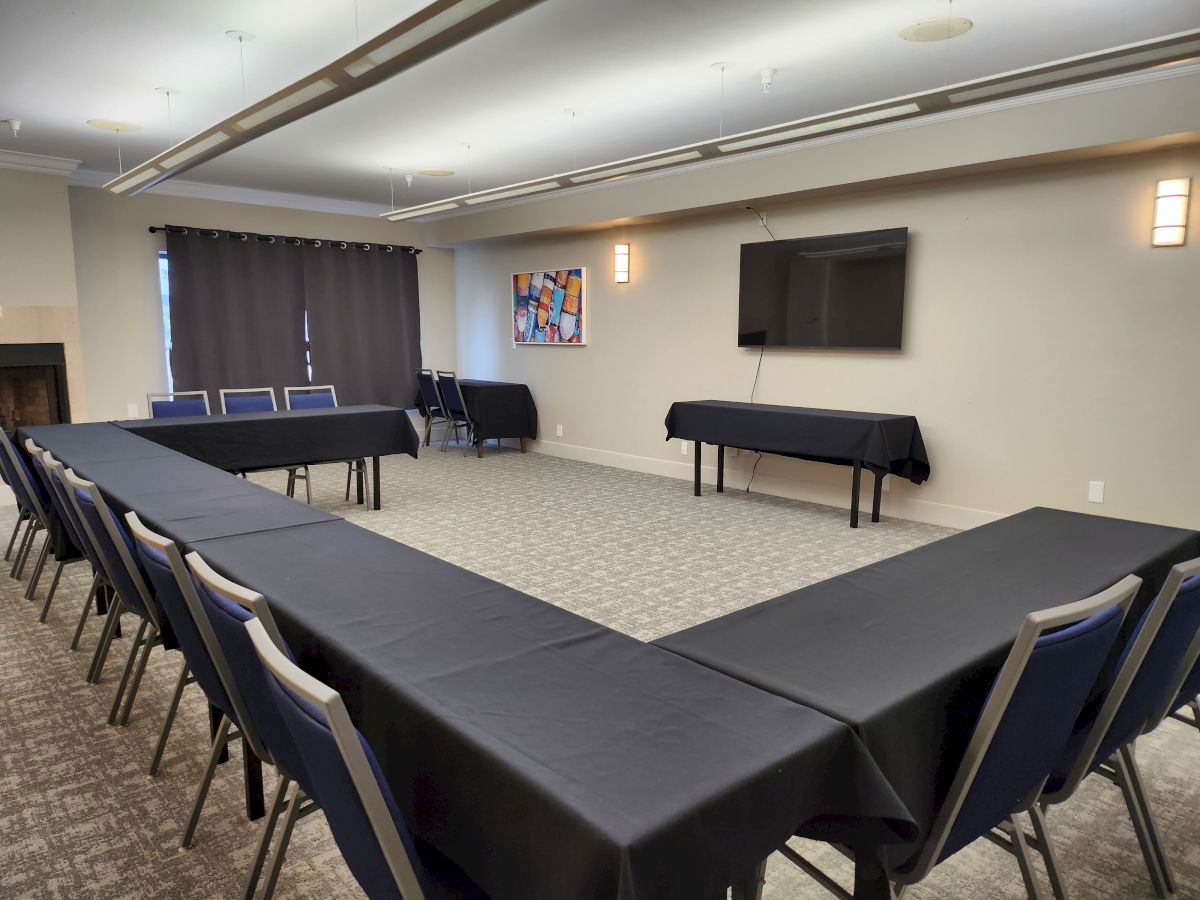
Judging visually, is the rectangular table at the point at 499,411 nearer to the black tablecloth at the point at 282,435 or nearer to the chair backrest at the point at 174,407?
Result: the black tablecloth at the point at 282,435

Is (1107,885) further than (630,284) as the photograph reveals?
No

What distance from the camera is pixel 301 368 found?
8211 millimetres

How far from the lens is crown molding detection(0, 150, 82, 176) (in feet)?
19.5

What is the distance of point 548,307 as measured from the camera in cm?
818

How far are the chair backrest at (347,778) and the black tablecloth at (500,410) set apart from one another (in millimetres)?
6851

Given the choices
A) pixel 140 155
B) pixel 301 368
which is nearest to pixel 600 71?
pixel 140 155

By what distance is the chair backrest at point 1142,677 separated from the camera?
151 centimetres

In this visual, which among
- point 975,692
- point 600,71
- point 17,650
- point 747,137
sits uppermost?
point 600,71

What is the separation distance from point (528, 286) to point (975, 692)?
7.41 metres

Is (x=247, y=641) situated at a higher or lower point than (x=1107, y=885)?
higher

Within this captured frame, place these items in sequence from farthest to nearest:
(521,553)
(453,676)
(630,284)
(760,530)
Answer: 1. (630,284)
2. (760,530)
3. (521,553)
4. (453,676)

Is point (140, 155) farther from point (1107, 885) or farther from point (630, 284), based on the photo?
point (1107, 885)

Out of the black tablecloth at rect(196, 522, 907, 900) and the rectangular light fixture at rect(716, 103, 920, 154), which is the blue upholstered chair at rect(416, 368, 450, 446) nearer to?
the rectangular light fixture at rect(716, 103, 920, 154)

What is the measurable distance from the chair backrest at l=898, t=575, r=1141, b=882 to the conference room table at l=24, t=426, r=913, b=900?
0.18 metres
